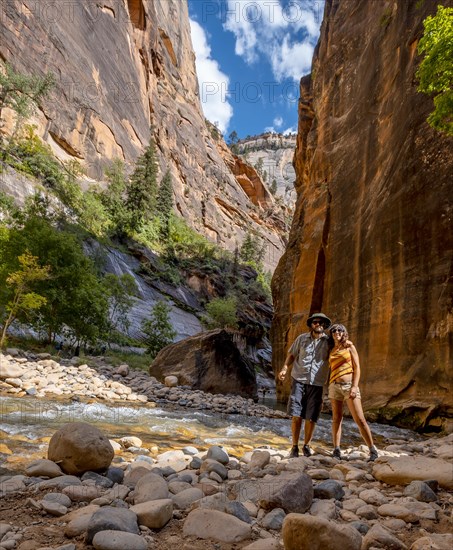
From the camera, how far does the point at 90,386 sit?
11.5m

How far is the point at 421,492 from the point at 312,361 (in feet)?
7.58

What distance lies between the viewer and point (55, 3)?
39.1 metres

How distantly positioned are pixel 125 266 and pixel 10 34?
23841 millimetres

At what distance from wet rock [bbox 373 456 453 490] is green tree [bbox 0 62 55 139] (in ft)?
119

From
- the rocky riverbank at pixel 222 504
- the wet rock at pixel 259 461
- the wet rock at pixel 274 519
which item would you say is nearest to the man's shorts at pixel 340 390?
the rocky riverbank at pixel 222 504

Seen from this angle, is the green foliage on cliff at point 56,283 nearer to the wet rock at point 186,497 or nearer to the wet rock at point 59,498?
the wet rock at point 59,498

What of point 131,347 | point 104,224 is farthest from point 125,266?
point 131,347

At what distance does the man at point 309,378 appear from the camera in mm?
5148

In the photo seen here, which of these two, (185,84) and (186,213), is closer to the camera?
(186,213)

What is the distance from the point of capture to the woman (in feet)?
16.5

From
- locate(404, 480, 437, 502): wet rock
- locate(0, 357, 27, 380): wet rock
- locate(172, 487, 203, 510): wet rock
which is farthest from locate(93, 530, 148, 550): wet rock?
locate(0, 357, 27, 380): wet rock

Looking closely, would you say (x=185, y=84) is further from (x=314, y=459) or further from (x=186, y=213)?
(x=314, y=459)

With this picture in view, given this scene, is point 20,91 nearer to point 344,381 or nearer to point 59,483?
point 344,381

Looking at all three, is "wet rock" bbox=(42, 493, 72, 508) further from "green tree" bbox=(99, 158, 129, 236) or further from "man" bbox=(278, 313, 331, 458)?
"green tree" bbox=(99, 158, 129, 236)
